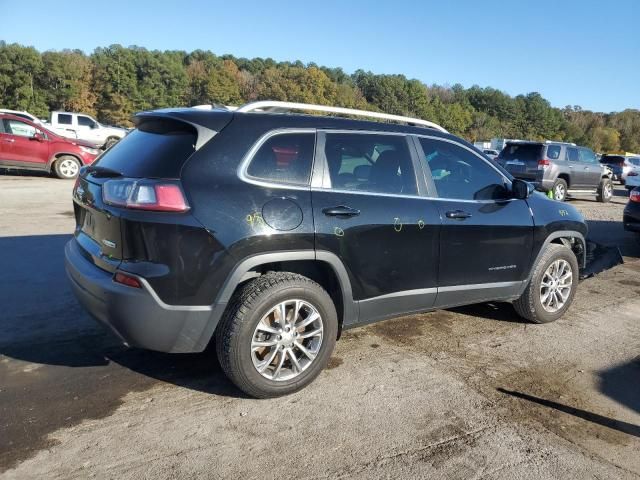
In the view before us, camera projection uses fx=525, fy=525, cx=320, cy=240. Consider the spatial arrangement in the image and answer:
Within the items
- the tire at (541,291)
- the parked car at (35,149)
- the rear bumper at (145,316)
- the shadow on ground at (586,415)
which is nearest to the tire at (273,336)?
the rear bumper at (145,316)

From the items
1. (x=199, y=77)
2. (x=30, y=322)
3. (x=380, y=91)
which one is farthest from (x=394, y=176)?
(x=380, y=91)

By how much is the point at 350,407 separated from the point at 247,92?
98.2 meters

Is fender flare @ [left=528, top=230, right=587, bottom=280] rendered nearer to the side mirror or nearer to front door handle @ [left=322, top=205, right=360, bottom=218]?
the side mirror

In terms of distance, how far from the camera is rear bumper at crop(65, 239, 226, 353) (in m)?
2.98

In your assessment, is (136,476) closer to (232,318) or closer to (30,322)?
(232,318)

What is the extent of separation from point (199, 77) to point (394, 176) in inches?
3664

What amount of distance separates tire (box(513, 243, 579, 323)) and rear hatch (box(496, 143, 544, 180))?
426 inches

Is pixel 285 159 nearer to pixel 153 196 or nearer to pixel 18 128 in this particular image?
pixel 153 196

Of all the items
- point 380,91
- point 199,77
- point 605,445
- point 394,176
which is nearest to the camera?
point 605,445

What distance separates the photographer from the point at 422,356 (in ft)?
13.5

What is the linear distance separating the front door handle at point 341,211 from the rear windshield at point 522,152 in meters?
13.5

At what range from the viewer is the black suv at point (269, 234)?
3016 millimetres

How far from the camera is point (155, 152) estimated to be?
127 inches

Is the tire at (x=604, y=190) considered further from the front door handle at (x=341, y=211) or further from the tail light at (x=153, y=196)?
the tail light at (x=153, y=196)
